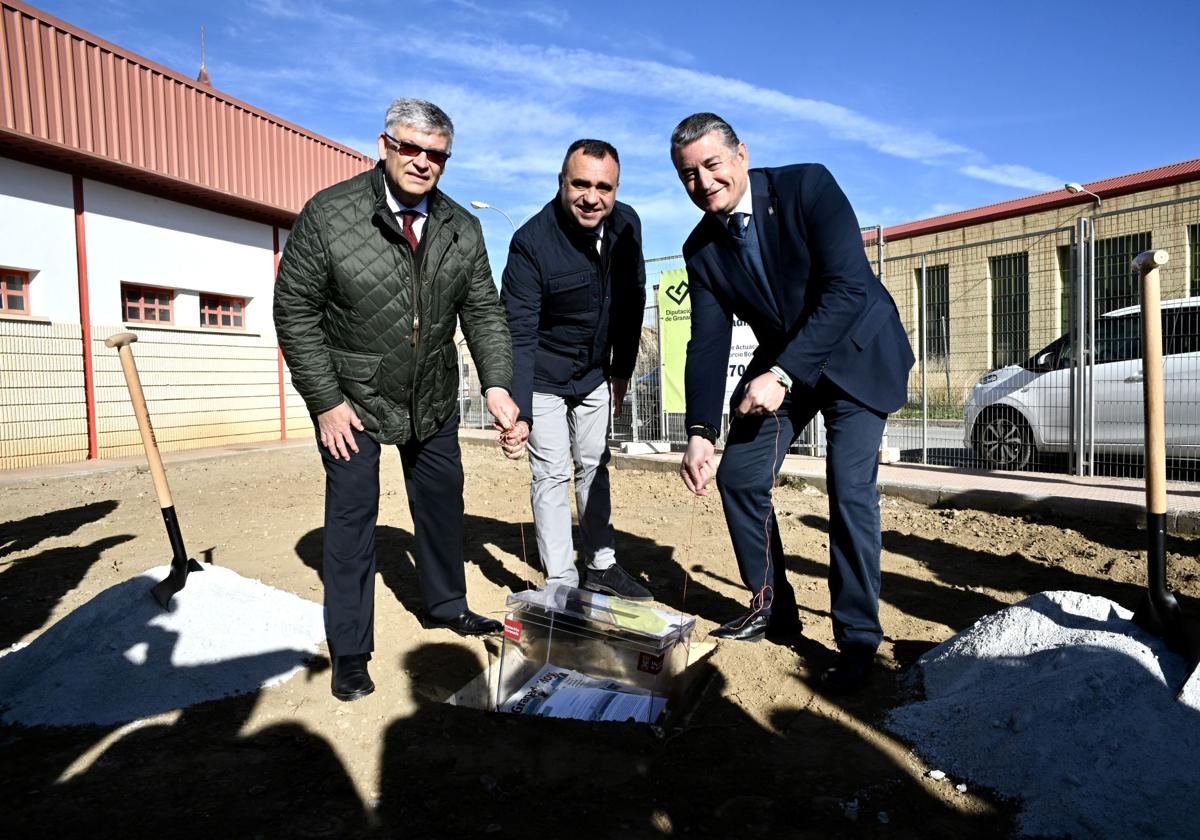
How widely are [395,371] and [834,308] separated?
5.28 ft

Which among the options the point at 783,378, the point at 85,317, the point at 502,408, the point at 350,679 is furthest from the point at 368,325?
the point at 85,317

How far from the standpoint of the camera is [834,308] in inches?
109

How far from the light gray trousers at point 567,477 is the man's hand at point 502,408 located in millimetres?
513

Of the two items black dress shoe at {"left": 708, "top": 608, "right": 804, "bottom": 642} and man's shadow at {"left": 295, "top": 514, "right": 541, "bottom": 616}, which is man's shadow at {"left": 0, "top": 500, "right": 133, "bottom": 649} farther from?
black dress shoe at {"left": 708, "top": 608, "right": 804, "bottom": 642}

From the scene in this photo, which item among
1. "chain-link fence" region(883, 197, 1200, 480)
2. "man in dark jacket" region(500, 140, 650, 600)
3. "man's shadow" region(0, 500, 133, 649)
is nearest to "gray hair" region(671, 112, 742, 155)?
"man in dark jacket" region(500, 140, 650, 600)

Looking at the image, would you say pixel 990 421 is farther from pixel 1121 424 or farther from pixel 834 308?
pixel 834 308

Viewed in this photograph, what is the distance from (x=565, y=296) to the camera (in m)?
3.71

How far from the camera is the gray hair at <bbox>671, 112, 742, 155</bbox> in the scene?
9.32ft

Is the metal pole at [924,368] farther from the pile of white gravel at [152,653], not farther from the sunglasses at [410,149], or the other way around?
the pile of white gravel at [152,653]

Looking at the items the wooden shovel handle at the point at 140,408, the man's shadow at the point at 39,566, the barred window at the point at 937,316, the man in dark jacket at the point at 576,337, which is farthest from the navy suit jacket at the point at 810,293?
the barred window at the point at 937,316

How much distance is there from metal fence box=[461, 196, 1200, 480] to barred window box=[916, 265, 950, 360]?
Answer: 0.05 feet

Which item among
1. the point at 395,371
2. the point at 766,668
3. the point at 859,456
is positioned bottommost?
the point at 766,668

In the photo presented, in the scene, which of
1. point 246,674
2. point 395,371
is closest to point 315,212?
point 395,371

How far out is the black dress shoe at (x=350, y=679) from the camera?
9.01ft
